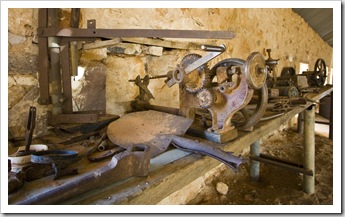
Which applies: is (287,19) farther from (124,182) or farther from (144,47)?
(124,182)

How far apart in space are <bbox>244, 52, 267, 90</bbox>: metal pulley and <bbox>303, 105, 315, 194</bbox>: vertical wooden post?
5.42ft

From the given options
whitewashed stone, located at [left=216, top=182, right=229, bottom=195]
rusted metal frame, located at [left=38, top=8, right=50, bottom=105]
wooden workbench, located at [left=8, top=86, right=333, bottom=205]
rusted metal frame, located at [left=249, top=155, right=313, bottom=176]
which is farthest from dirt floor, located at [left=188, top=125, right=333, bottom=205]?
rusted metal frame, located at [left=38, top=8, right=50, bottom=105]

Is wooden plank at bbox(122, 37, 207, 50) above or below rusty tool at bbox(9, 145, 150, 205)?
above

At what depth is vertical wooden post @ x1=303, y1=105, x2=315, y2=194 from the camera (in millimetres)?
2316

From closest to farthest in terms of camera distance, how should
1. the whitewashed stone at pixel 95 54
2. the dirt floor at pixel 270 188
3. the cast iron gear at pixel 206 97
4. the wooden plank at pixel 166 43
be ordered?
1. the cast iron gear at pixel 206 97
2. the whitewashed stone at pixel 95 54
3. the wooden plank at pixel 166 43
4. the dirt floor at pixel 270 188

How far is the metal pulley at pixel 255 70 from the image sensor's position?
0.91m

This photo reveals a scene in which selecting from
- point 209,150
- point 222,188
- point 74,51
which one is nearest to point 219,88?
point 209,150

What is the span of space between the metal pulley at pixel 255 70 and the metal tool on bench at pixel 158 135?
298mm

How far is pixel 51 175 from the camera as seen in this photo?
67cm

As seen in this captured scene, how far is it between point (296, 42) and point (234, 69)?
181 inches

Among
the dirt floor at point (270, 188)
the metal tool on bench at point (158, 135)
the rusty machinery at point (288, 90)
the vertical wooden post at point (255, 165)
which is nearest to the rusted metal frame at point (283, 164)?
the vertical wooden post at point (255, 165)

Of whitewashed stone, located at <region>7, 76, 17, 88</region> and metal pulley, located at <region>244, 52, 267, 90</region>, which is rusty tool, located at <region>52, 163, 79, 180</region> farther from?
metal pulley, located at <region>244, 52, 267, 90</region>

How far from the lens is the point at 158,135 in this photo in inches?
35.7

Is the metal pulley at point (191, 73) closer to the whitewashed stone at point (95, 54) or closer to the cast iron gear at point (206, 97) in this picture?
the cast iron gear at point (206, 97)
